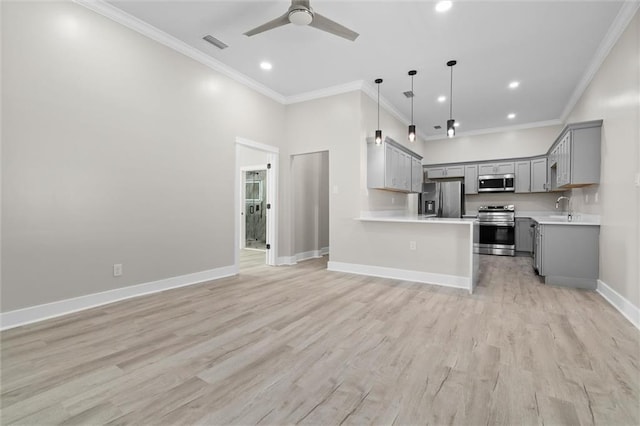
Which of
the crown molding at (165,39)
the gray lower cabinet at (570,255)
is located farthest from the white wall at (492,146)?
the crown molding at (165,39)

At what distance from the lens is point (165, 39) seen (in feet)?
11.9

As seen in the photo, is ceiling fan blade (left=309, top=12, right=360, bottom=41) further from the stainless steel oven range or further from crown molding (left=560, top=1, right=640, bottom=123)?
the stainless steel oven range

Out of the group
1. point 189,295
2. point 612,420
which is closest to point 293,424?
point 612,420

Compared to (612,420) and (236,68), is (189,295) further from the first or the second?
(612,420)

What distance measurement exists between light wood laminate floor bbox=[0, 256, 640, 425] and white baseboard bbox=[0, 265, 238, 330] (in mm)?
122

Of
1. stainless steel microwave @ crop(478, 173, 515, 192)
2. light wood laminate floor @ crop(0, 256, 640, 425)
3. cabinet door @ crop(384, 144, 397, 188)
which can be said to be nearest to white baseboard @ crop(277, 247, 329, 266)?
light wood laminate floor @ crop(0, 256, 640, 425)

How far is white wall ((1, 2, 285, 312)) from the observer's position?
2574mm

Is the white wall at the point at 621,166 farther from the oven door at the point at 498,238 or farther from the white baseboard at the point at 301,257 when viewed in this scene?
the white baseboard at the point at 301,257

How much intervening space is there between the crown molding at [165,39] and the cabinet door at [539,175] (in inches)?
247

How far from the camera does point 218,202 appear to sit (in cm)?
437

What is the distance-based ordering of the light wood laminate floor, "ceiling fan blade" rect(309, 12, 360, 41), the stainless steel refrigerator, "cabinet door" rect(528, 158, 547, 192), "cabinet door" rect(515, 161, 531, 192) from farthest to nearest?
the stainless steel refrigerator < "cabinet door" rect(515, 161, 531, 192) < "cabinet door" rect(528, 158, 547, 192) < "ceiling fan blade" rect(309, 12, 360, 41) < the light wood laminate floor

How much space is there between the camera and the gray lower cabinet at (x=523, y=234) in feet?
21.4

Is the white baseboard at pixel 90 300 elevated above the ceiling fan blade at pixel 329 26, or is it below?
below

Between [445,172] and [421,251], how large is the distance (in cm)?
438
